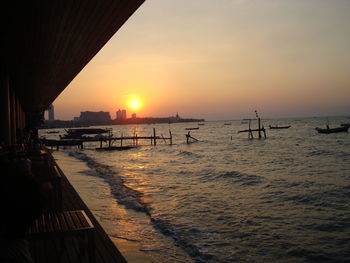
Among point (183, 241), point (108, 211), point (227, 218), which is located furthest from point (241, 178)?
point (183, 241)

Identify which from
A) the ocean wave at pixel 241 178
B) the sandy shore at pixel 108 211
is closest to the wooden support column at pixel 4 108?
the sandy shore at pixel 108 211

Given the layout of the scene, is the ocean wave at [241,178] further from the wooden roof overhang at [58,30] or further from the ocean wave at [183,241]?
the wooden roof overhang at [58,30]

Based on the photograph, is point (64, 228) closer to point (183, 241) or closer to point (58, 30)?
point (58, 30)

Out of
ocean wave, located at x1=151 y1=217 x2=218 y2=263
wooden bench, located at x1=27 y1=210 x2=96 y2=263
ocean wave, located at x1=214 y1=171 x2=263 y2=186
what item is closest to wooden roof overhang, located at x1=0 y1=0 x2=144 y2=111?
wooden bench, located at x1=27 y1=210 x2=96 y2=263

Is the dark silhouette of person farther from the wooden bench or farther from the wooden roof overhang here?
the wooden roof overhang

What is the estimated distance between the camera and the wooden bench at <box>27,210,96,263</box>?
290 cm

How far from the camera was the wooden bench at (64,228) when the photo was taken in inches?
114

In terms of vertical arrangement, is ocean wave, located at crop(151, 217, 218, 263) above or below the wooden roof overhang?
below

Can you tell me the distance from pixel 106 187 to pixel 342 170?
1541cm

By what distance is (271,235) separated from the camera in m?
7.95

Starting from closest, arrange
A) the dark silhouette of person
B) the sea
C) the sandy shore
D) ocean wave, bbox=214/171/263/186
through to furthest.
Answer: the dark silhouette of person
the sandy shore
the sea
ocean wave, bbox=214/171/263/186

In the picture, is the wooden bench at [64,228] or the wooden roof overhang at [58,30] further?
the wooden roof overhang at [58,30]

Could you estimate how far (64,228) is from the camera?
120 inches

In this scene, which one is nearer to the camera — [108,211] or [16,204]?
[16,204]
